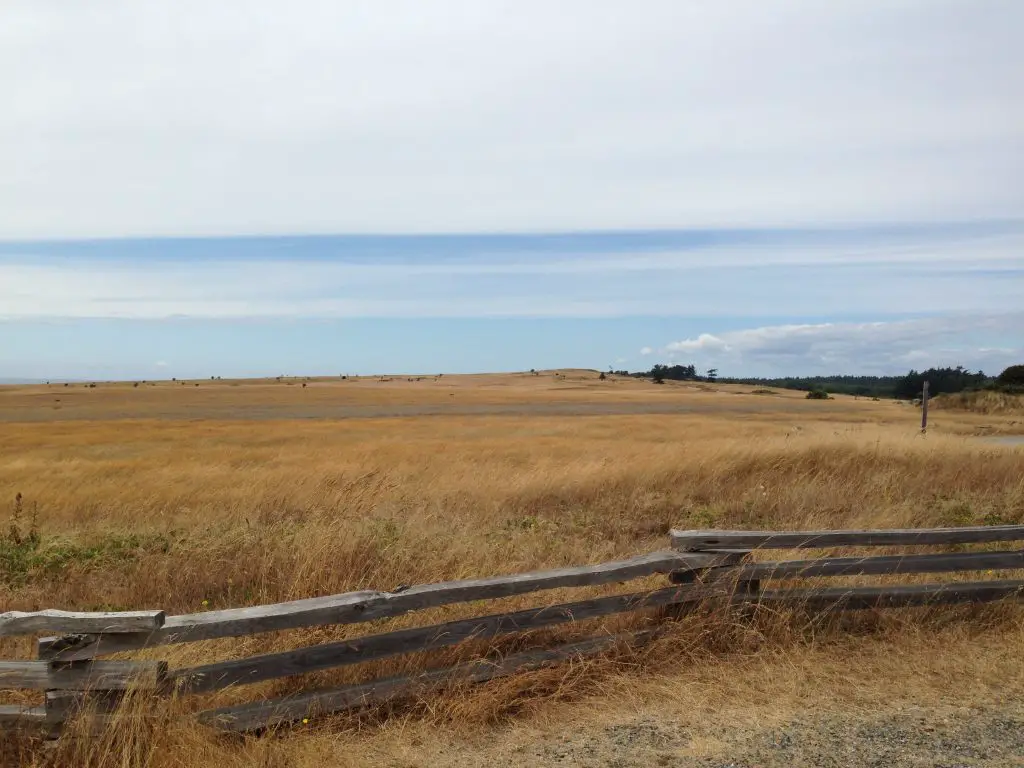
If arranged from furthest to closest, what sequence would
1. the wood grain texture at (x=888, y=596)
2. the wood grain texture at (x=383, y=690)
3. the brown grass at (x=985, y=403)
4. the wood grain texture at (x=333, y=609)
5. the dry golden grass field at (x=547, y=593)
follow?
the brown grass at (x=985, y=403) < the wood grain texture at (x=888, y=596) < the wood grain texture at (x=383, y=690) < the dry golden grass field at (x=547, y=593) < the wood grain texture at (x=333, y=609)

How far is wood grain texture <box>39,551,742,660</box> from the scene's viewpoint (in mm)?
4520

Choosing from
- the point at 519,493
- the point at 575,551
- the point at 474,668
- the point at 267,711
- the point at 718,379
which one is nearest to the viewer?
the point at 267,711

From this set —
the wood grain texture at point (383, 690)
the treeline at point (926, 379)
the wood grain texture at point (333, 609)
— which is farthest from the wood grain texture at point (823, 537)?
the treeline at point (926, 379)

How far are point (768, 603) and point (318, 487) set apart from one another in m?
8.86

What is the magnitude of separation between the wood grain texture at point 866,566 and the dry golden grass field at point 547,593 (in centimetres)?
40

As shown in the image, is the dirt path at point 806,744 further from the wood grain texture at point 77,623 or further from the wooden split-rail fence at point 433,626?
the wood grain texture at point 77,623

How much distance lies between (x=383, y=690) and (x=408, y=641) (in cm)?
36

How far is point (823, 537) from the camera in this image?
674 cm

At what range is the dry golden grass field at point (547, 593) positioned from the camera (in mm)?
4637

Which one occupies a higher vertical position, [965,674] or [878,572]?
[878,572]

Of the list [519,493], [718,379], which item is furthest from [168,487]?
[718,379]

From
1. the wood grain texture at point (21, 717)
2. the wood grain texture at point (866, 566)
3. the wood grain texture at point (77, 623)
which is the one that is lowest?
the wood grain texture at point (21, 717)

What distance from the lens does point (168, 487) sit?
539 inches

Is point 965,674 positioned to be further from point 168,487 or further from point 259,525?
point 168,487
